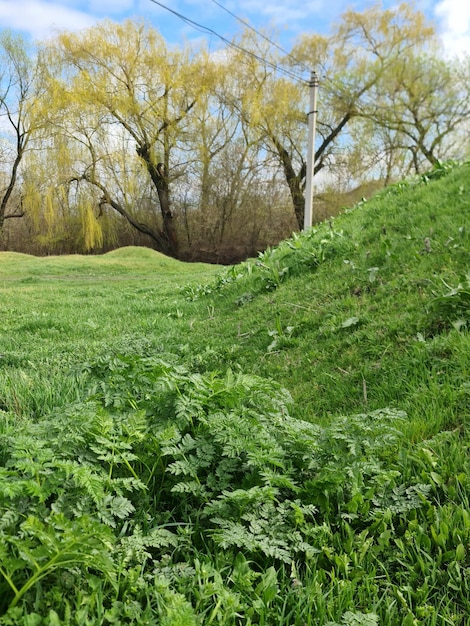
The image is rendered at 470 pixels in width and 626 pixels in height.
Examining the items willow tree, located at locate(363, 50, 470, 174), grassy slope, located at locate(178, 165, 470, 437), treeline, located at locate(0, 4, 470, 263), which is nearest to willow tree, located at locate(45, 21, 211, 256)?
treeline, located at locate(0, 4, 470, 263)

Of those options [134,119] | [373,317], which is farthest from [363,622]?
[134,119]

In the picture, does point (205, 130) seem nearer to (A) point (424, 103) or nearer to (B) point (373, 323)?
(A) point (424, 103)

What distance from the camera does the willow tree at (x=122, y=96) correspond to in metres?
23.7

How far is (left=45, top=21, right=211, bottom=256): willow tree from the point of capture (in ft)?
77.8

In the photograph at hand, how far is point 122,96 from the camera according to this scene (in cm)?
2441

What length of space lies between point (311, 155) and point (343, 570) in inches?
521

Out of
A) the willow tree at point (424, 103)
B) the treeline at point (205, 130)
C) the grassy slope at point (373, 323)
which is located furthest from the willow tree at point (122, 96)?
the grassy slope at point (373, 323)

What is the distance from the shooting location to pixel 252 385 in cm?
186

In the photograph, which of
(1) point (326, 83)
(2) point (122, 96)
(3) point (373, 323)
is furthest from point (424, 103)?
(3) point (373, 323)

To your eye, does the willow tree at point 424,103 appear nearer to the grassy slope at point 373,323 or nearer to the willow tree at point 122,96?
the willow tree at point 122,96

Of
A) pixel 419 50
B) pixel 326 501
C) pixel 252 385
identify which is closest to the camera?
pixel 326 501

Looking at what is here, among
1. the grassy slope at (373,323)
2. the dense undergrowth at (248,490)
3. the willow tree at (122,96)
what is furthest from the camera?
the willow tree at (122,96)

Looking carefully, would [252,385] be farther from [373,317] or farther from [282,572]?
[373,317]

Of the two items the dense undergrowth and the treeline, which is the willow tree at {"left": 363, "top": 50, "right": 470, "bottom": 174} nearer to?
the treeline
